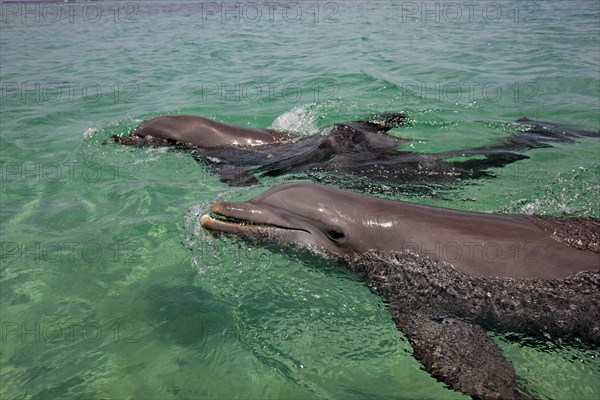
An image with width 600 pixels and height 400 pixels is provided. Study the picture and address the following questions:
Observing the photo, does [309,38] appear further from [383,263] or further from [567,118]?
[383,263]

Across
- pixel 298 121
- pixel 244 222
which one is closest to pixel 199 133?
pixel 298 121

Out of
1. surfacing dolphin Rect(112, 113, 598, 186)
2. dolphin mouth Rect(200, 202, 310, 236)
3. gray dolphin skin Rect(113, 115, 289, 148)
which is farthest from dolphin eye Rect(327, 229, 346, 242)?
gray dolphin skin Rect(113, 115, 289, 148)

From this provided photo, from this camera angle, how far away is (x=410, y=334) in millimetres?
4645

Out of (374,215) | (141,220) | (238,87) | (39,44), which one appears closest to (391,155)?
(374,215)

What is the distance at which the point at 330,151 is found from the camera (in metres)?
8.71

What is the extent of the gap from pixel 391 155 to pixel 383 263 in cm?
388

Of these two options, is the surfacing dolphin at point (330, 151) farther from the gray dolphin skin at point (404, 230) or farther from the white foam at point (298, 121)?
the gray dolphin skin at point (404, 230)

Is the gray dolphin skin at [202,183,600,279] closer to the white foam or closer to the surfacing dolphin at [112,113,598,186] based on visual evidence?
the surfacing dolphin at [112,113,598,186]

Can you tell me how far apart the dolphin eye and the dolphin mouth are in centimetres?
25

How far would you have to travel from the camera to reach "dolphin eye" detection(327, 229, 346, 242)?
5.38 m

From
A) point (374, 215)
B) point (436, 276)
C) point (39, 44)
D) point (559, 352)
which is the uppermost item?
point (39, 44)

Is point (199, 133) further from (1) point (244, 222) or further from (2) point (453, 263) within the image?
(2) point (453, 263)

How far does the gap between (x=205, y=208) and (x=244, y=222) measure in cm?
162

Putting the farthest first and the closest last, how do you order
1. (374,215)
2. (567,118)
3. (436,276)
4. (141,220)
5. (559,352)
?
(567,118) → (141,220) → (374,215) → (436,276) → (559,352)
